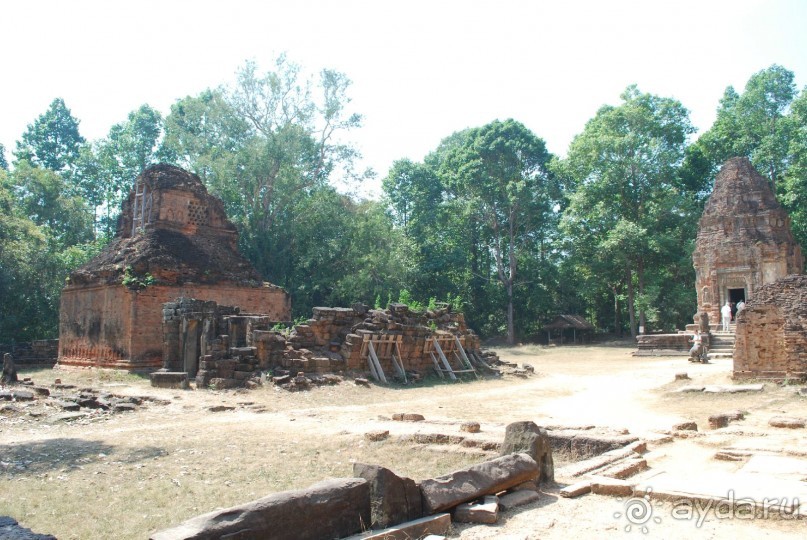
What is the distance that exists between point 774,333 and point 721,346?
37.9ft

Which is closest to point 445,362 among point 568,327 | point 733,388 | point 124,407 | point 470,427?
point 733,388

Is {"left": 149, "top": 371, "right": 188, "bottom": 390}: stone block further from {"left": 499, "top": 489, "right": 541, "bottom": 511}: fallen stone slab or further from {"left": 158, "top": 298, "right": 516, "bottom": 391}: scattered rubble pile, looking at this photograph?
{"left": 499, "top": 489, "right": 541, "bottom": 511}: fallen stone slab

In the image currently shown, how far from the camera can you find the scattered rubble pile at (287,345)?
15125mm

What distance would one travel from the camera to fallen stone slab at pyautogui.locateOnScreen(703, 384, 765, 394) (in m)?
12.6

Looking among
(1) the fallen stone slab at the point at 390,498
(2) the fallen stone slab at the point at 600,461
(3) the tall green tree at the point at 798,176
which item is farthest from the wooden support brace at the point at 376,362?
(3) the tall green tree at the point at 798,176

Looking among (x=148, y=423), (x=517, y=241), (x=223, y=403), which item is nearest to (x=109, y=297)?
(x=223, y=403)

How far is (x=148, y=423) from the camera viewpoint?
10430 mm

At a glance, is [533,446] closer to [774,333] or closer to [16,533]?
[16,533]

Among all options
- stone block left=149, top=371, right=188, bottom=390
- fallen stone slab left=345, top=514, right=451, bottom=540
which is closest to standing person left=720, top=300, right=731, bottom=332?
stone block left=149, top=371, right=188, bottom=390

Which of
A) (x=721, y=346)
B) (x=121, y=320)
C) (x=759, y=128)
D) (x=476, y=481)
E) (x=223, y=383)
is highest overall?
(x=759, y=128)

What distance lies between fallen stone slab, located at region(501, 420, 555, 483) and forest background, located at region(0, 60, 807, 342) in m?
24.4

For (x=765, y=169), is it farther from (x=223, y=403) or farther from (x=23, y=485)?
(x=23, y=485)

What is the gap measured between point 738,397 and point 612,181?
24118 mm

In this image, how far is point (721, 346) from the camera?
2422cm
